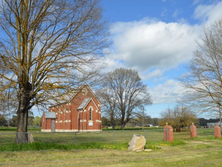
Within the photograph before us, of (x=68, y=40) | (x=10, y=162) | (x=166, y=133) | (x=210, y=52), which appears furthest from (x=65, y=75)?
(x=210, y=52)

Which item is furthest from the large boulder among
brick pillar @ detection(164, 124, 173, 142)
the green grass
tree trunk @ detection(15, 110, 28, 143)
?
tree trunk @ detection(15, 110, 28, 143)

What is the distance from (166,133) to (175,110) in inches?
1296

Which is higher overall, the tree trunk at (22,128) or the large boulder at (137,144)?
the tree trunk at (22,128)

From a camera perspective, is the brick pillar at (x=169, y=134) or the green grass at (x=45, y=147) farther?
the brick pillar at (x=169, y=134)

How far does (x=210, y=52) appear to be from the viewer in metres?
24.4

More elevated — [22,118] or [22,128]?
[22,118]

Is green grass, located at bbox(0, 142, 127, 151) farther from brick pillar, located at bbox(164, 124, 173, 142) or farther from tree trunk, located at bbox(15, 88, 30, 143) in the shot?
brick pillar, located at bbox(164, 124, 173, 142)

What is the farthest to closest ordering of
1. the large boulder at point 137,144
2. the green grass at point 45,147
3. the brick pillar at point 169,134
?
the brick pillar at point 169,134 → the large boulder at point 137,144 → the green grass at point 45,147

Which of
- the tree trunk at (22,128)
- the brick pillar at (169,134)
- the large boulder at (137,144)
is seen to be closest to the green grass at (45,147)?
the large boulder at (137,144)

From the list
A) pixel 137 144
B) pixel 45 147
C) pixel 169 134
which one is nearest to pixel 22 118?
pixel 45 147

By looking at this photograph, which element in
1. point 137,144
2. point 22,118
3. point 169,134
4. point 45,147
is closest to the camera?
point 45,147

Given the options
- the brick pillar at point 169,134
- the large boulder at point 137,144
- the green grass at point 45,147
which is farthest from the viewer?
the brick pillar at point 169,134

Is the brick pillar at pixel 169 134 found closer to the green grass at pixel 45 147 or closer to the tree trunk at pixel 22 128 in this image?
the green grass at pixel 45 147

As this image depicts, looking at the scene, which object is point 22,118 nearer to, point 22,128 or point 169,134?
point 22,128
